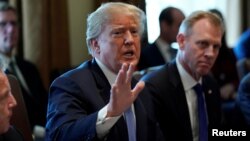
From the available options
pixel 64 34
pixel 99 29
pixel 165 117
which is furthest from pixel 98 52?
pixel 64 34

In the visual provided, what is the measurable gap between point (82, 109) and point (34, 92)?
1.51 meters

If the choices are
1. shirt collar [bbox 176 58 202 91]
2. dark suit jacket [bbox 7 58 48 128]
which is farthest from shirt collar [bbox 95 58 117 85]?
dark suit jacket [bbox 7 58 48 128]

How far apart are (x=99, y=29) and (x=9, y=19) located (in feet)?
5.13

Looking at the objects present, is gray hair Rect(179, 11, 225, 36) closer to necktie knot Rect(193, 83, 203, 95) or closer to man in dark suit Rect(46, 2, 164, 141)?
necktie knot Rect(193, 83, 203, 95)

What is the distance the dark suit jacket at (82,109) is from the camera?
161 centimetres

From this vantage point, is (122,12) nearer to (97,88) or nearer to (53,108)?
(97,88)

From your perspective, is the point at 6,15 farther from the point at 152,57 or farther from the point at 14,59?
the point at 152,57

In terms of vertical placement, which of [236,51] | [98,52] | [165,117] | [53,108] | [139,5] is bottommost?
[236,51]

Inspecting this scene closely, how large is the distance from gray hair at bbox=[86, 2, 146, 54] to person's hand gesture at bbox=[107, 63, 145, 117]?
0.26 m

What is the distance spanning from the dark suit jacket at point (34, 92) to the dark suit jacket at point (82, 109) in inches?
49.8

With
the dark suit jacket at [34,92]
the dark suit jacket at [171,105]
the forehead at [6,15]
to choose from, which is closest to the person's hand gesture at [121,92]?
the dark suit jacket at [171,105]

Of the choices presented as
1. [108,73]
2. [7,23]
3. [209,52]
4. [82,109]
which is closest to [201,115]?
[209,52]

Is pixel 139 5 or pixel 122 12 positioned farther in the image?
pixel 139 5

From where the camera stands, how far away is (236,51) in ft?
14.6
